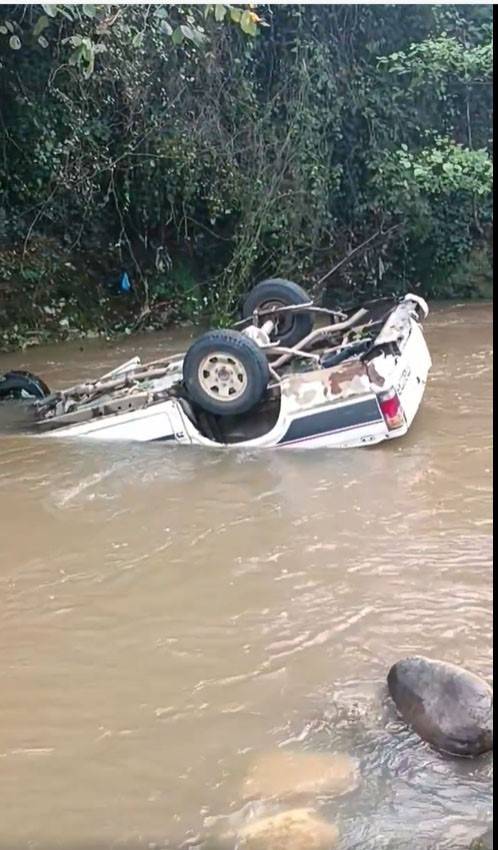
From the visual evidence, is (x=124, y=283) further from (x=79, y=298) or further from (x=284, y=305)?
(x=284, y=305)

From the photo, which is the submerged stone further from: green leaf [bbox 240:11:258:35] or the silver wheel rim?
the silver wheel rim

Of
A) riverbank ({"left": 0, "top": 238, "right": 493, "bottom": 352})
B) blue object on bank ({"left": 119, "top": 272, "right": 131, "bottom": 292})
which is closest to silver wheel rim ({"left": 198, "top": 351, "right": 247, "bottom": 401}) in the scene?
riverbank ({"left": 0, "top": 238, "right": 493, "bottom": 352})

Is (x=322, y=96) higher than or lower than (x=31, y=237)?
higher

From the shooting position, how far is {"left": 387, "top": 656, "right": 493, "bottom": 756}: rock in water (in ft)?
11.0

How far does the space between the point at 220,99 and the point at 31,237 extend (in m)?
3.64

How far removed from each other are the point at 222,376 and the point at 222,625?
116 inches

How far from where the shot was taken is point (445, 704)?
347 centimetres

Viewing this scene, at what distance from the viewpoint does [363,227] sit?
16438 mm

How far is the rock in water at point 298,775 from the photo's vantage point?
10.4ft

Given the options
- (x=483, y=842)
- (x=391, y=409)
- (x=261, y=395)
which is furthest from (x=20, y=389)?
(x=483, y=842)

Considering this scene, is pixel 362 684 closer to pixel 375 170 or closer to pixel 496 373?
pixel 496 373

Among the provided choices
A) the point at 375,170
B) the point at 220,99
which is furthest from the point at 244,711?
the point at 375,170

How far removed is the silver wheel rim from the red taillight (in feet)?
3.44

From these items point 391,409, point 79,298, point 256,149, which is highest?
point 256,149
